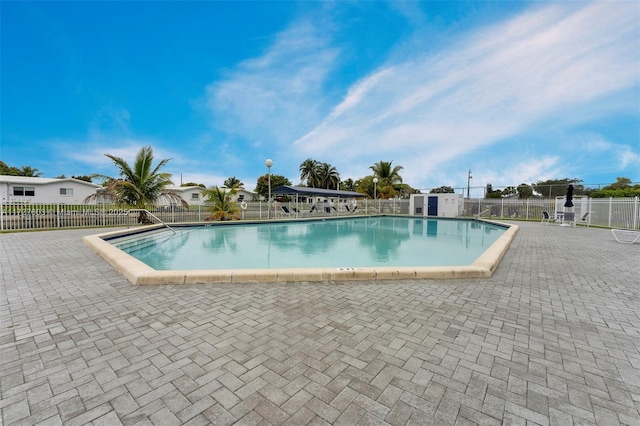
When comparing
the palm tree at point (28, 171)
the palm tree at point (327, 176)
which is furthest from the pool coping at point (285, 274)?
the palm tree at point (28, 171)

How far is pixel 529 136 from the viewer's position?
2634 cm

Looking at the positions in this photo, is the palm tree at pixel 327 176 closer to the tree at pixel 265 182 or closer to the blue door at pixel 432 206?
the tree at pixel 265 182

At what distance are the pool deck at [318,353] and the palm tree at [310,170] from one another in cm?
4377

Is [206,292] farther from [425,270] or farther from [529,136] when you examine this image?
[529,136]

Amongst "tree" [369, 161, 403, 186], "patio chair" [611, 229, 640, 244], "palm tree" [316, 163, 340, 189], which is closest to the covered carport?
"tree" [369, 161, 403, 186]

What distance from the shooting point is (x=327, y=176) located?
154ft

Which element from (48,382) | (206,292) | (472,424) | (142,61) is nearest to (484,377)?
(472,424)

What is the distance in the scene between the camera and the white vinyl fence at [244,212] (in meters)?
11.3

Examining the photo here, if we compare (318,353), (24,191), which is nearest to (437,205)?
(318,353)

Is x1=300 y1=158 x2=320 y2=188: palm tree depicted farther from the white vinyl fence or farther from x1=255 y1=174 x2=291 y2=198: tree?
the white vinyl fence

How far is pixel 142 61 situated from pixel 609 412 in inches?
1008

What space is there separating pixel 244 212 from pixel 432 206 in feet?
52.1

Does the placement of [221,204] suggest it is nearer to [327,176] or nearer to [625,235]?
[625,235]

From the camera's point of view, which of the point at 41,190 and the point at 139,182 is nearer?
the point at 139,182
